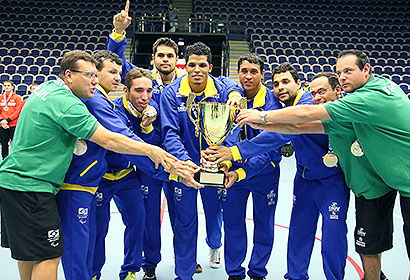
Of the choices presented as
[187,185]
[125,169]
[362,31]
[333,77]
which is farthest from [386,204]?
[362,31]

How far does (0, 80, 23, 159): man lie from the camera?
8.46 metres

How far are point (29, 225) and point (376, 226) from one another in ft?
8.63

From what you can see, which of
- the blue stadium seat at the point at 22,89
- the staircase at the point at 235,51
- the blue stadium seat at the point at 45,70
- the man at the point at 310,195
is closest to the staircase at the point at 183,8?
the staircase at the point at 235,51

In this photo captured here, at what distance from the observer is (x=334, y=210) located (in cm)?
318

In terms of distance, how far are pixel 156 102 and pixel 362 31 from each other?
16614mm

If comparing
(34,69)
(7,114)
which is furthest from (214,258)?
(34,69)

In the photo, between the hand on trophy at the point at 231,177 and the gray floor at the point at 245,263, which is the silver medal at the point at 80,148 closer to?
Result: the hand on trophy at the point at 231,177

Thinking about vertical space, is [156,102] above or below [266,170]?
above

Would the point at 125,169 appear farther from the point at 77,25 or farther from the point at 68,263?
the point at 77,25

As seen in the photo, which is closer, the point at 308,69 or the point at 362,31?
the point at 308,69

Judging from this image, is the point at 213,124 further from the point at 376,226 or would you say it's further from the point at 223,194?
the point at 376,226

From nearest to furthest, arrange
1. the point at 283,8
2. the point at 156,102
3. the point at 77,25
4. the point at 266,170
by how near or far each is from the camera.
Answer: the point at 266,170 → the point at 156,102 → the point at 77,25 → the point at 283,8

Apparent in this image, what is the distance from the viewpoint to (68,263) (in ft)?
9.12

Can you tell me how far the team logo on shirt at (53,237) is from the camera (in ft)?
8.16
